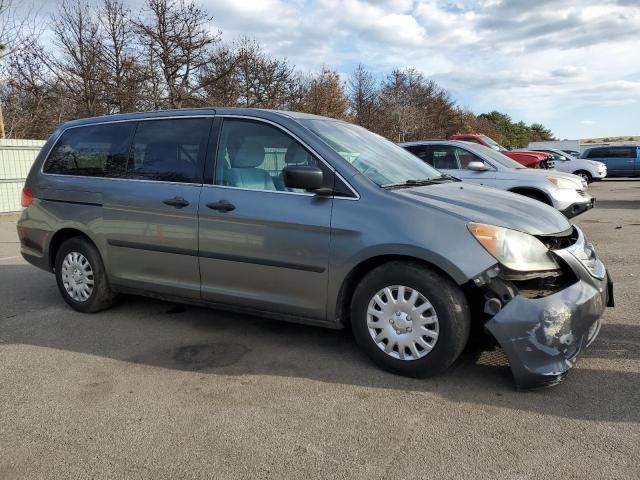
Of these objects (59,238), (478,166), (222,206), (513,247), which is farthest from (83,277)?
(478,166)

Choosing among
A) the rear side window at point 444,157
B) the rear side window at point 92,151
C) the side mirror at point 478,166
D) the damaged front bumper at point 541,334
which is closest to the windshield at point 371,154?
the damaged front bumper at point 541,334

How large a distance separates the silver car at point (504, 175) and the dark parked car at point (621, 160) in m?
20.9

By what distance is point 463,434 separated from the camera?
2930mm

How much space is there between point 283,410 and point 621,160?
29176 mm

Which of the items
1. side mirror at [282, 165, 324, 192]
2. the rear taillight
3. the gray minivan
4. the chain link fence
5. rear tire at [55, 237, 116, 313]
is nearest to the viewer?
the gray minivan

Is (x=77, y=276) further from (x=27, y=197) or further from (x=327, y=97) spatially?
(x=327, y=97)

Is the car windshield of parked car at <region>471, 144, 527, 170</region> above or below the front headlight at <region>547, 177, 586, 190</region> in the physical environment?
above

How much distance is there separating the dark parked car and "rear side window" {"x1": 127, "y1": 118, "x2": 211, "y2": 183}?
91.9 feet

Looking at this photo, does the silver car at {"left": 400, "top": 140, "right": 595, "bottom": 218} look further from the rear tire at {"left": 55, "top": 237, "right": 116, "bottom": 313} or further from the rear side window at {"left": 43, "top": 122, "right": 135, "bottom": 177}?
the rear tire at {"left": 55, "top": 237, "right": 116, "bottom": 313}

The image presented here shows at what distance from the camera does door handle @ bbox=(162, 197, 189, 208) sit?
4.32m

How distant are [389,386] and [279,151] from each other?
1.90 m

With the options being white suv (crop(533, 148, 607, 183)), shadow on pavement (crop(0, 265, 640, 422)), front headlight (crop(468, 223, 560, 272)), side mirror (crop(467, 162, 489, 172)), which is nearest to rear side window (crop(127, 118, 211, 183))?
shadow on pavement (crop(0, 265, 640, 422))

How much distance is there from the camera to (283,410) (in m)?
3.23

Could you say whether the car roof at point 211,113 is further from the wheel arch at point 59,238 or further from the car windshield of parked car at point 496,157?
the car windshield of parked car at point 496,157
